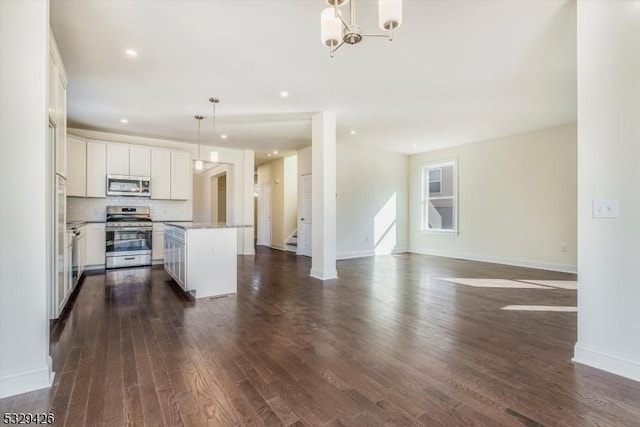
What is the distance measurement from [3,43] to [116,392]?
7.34 feet

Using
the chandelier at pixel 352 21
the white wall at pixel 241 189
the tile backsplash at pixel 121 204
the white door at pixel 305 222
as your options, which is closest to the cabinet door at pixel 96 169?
the tile backsplash at pixel 121 204

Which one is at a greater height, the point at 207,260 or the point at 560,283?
the point at 207,260

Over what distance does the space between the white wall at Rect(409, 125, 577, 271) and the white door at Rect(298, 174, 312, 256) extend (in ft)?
11.2

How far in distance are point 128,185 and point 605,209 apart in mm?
7087

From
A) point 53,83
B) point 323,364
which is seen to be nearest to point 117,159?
point 53,83

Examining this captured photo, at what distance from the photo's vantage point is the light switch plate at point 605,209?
2.14 metres

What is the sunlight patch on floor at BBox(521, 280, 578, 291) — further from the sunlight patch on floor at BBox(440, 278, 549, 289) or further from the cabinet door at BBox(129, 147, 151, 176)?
the cabinet door at BBox(129, 147, 151, 176)

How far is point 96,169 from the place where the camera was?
5.86 m

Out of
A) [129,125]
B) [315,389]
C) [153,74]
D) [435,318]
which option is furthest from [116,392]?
[129,125]

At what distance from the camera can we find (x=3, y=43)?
73.2 inches

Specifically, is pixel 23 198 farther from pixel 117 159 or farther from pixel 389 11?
pixel 117 159

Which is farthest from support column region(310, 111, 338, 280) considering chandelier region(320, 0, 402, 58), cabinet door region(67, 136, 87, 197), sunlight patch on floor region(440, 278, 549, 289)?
cabinet door region(67, 136, 87, 197)

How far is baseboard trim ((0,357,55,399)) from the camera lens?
1.83 meters

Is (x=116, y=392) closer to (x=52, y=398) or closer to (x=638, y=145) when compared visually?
(x=52, y=398)
